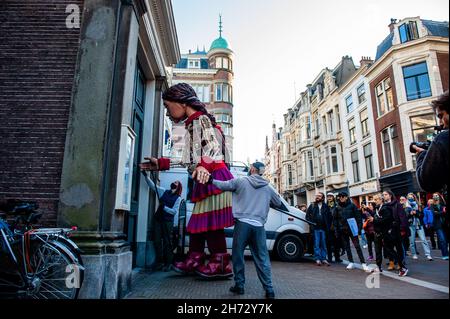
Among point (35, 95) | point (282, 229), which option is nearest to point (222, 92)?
point (282, 229)

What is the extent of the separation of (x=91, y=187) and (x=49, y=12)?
263cm

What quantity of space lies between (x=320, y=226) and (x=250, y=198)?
15.0 feet

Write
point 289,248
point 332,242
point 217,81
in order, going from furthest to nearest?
point 217,81
point 289,248
point 332,242

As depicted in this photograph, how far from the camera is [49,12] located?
4.05 metres

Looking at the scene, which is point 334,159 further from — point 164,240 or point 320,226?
point 164,240

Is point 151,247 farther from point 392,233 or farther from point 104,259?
point 392,233

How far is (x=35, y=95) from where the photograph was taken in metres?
3.73

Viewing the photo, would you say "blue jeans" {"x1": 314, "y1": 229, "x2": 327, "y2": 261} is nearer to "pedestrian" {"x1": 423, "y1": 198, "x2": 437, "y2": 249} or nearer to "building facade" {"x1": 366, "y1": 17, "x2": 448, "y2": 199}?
"building facade" {"x1": 366, "y1": 17, "x2": 448, "y2": 199}

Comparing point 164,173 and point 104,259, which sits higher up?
point 164,173

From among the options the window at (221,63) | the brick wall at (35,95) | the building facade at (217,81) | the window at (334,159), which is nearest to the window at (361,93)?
the window at (334,159)

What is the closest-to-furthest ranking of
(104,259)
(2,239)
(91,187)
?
1. (2,239)
2. (104,259)
3. (91,187)

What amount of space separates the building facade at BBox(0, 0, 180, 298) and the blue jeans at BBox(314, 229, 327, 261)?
5134mm

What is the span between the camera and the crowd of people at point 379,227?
6020 millimetres
